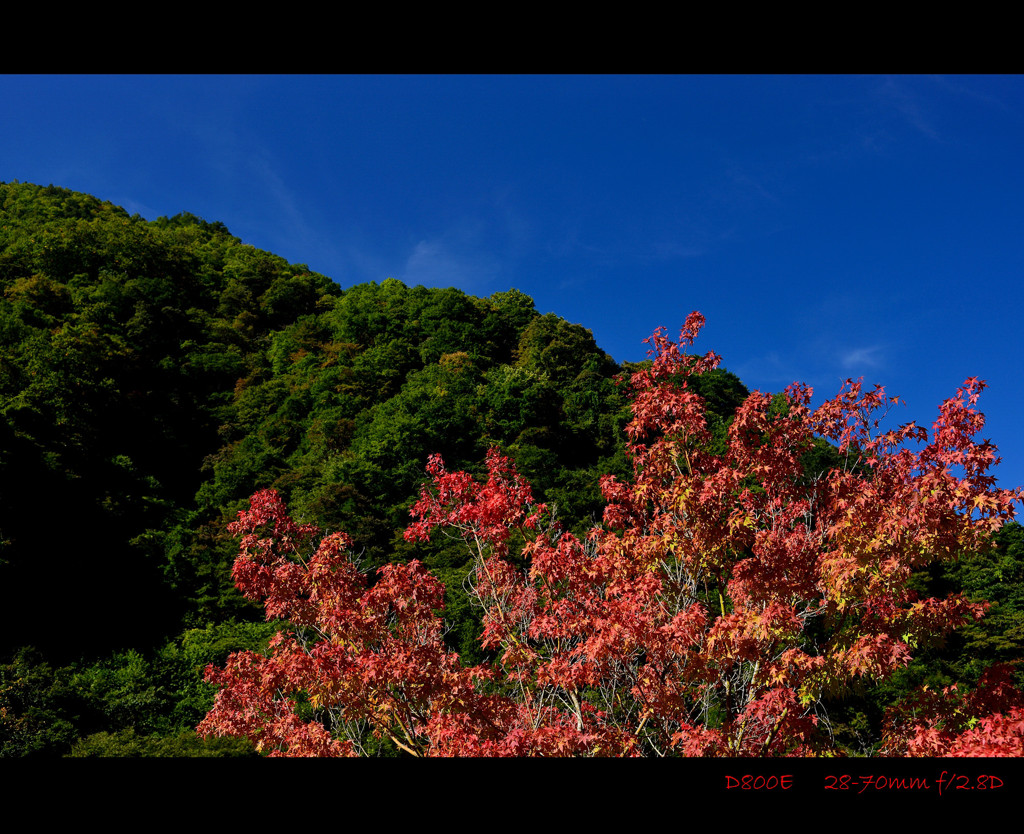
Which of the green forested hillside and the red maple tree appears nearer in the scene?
the red maple tree

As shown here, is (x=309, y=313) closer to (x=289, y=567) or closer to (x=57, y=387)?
(x=57, y=387)

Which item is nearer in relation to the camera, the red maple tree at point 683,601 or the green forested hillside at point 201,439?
the red maple tree at point 683,601

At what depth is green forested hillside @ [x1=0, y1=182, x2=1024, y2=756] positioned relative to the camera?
16547 mm

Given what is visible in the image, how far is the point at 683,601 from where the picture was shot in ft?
21.1

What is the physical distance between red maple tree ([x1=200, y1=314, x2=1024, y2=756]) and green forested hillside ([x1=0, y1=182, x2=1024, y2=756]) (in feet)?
16.4

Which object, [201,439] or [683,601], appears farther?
[201,439]

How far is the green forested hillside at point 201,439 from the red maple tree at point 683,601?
500 centimetres

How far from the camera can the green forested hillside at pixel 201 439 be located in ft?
54.3

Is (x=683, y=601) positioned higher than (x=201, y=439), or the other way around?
(x=201, y=439)

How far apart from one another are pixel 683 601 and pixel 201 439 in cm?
3055

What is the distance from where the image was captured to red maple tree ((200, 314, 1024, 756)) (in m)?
4.77
